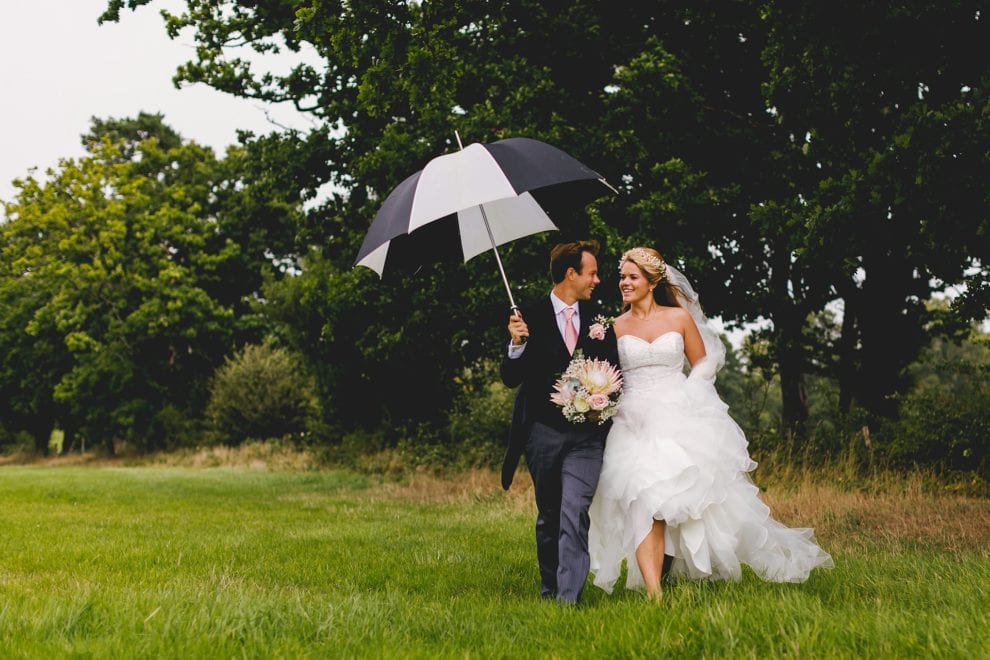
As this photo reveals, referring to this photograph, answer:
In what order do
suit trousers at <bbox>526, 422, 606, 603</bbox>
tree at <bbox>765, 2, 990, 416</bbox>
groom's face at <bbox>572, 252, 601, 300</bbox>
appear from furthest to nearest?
1. tree at <bbox>765, 2, 990, 416</bbox>
2. groom's face at <bbox>572, 252, 601, 300</bbox>
3. suit trousers at <bbox>526, 422, 606, 603</bbox>

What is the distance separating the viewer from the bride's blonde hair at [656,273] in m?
6.37

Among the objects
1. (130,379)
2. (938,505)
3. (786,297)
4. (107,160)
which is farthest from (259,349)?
(938,505)

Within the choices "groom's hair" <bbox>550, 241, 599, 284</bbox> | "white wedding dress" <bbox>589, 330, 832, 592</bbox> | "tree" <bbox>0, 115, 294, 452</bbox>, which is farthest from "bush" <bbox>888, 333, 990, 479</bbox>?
"tree" <bbox>0, 115, 294, 452</bbox>

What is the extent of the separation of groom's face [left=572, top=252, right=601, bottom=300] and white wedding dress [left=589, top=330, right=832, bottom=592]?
0.52 meters

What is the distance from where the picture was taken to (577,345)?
20.0 ft

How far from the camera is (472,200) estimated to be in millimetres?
5906

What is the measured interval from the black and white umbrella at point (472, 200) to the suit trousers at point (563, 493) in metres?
1.08

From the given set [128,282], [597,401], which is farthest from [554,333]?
[128,282]

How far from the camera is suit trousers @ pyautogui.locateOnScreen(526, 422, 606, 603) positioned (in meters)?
5.66

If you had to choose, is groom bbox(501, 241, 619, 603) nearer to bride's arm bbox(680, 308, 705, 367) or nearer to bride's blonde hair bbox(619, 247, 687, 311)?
bride's blonde hair bbox(619, 247, 687, 311)

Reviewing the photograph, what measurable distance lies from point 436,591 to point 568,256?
8.88 ft

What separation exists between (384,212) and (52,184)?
41.9 metres

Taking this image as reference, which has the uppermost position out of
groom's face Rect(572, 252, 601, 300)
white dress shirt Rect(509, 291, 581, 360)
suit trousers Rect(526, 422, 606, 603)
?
groom's face Rect(572, 252, 601, 300)

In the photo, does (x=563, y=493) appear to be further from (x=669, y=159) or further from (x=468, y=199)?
(x=669, y=159)
